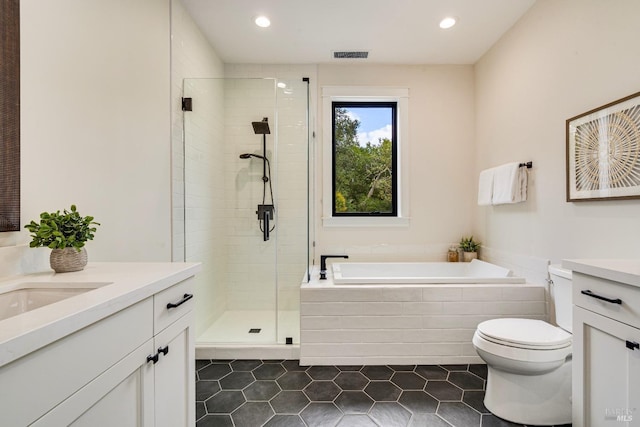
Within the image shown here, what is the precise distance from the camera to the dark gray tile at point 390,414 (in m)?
1.61

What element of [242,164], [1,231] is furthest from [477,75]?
[1,231]

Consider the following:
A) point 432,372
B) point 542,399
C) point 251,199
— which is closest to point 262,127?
point 251,199

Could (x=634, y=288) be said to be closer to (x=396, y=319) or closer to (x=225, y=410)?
(x=396, y=319)

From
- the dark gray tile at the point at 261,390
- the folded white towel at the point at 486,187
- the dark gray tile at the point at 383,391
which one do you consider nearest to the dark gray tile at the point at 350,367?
the dark gray tile at the point at 383,391

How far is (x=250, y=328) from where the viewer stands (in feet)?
8.43

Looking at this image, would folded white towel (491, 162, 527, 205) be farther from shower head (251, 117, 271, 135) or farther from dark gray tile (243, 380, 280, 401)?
dark gray tile (243, 380, 280, 401)

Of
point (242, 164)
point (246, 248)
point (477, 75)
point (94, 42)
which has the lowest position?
point (246, 248)

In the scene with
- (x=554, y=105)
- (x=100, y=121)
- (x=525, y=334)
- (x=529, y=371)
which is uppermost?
(x=554, y=105)

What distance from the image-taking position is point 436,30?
2580 mm

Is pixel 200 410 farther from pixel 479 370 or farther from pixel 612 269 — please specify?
pixel 612 269

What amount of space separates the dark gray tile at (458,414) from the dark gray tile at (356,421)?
0.40m

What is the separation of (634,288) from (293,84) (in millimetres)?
2660

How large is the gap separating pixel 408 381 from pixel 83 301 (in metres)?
1.95

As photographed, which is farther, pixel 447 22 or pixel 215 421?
pixel 447 22
